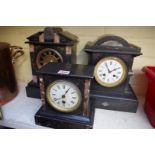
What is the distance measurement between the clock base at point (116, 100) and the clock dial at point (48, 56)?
24 centimetres

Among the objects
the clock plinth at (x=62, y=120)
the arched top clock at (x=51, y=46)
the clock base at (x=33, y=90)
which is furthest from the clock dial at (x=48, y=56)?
the clock plinth at (x=62, y=120)

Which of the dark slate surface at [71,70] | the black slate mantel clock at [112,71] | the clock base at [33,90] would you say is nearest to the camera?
the dark slate surface at [71,70]

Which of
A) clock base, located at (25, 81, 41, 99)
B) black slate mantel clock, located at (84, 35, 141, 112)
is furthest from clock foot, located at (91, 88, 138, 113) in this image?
clock base, located at (25, 81, 41, 99)

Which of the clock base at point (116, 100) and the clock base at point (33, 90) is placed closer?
the clock base at point (116, 100)

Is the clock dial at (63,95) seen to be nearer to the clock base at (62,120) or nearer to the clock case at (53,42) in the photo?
the clock base at (62,120)

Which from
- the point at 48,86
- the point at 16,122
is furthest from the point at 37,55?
the point at 16,122

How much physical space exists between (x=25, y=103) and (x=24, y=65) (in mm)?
294

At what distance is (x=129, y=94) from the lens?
738 mm

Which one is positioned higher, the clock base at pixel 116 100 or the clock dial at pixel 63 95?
the clock dial at pixel 63 95

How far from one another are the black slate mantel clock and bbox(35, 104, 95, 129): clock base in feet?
0.40

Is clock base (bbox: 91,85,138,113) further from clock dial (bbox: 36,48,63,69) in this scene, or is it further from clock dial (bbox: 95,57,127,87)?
clock dial (bbox: 36,48,63,69)

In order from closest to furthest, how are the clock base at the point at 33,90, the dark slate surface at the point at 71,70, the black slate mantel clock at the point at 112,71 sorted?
the dark slate surface at the point at 71,70, the black slate mantel clock at the point at 112,71, the clock base at the point at 33,90

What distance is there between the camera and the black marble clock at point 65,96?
0.58 metres

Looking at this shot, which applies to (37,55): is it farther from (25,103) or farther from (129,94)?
(129,94)
